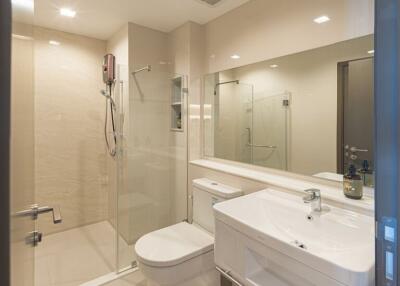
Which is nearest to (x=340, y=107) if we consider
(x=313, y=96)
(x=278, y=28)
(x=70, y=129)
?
(x=313, y=96)

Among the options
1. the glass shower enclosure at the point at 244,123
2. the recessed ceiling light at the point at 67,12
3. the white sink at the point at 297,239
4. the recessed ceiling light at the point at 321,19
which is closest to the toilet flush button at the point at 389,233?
the white sink at the point at 297,239

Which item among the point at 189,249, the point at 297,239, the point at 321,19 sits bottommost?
the point at 189,249

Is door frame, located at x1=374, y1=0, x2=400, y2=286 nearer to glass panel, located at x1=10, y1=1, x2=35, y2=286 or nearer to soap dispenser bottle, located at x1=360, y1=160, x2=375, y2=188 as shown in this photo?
glass panel, located at x1=10, y1=1, x2=35, y2=286

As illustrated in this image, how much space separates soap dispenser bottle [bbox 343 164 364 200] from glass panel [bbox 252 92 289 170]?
48 centimetres

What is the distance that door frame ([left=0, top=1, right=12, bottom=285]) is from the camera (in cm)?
38

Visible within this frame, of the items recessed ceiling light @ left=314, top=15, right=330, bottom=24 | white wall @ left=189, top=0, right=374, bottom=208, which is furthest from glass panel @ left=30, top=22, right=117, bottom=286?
recessed ceiling light @ left=314, top=15, right=330, bottom=24

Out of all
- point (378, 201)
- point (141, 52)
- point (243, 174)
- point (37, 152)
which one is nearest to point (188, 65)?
point (141, 52)

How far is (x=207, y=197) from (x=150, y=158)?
908 millimetres

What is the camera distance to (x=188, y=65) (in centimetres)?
241

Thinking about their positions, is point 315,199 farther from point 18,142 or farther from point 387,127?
point 18,142

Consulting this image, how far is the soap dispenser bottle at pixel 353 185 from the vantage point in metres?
1.29

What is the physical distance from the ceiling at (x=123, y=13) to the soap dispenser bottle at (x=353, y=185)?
159 centimetres

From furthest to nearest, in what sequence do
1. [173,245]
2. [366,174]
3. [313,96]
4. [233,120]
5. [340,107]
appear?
[233,120] → [173,245] → [313,96] → [340,107] → [366,174]

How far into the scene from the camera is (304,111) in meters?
1.65
